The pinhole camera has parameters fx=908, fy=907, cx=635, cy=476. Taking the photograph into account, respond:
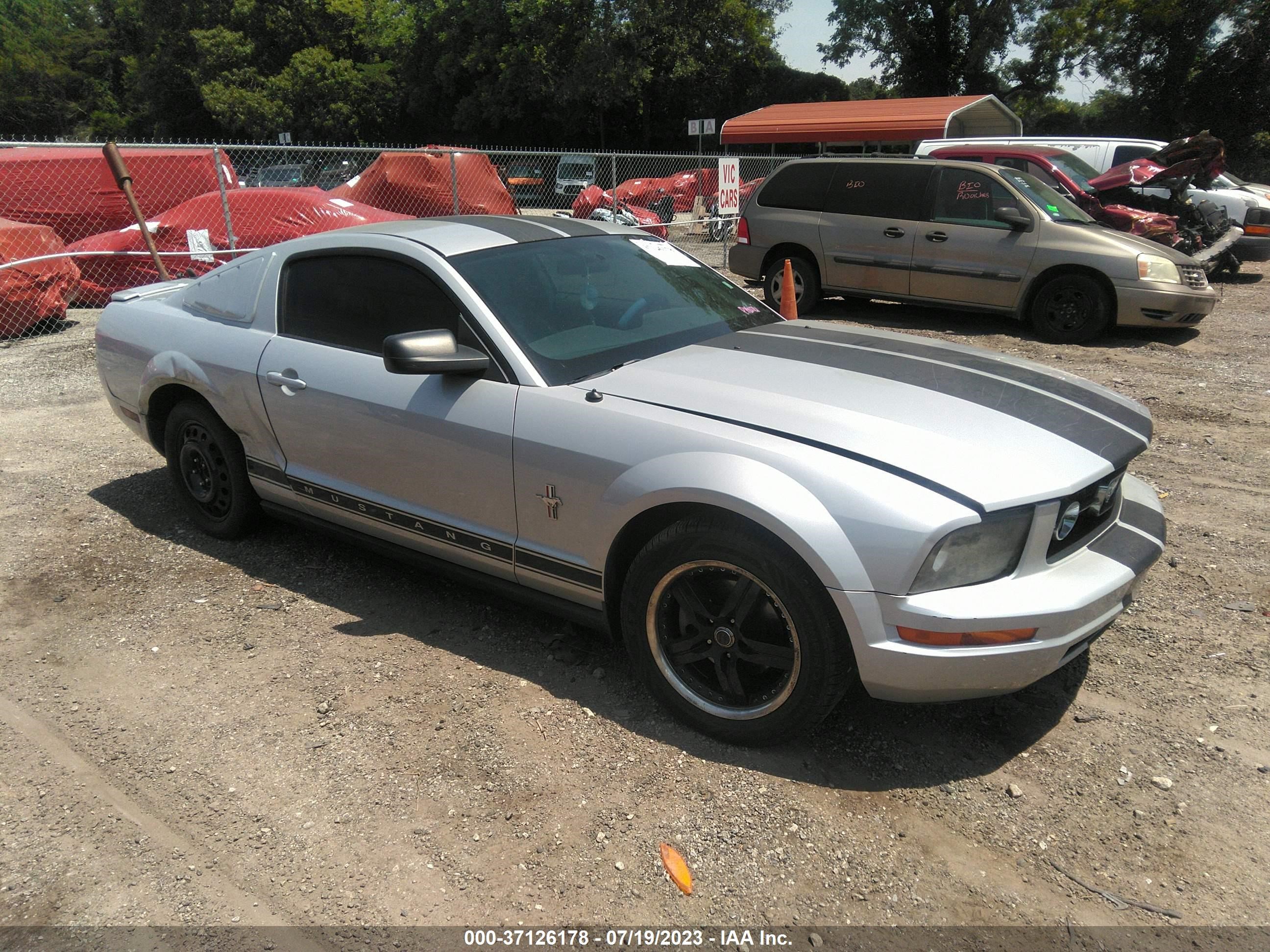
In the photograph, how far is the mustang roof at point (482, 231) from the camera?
12.3 feet

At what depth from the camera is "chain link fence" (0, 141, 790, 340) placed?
33.2ft

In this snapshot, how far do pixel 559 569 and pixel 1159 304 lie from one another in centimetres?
788

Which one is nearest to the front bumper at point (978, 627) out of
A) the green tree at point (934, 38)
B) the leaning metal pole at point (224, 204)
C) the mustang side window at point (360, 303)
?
the mustang side window at point (360, 303)

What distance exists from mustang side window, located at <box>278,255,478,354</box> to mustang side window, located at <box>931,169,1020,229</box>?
7.31 meters

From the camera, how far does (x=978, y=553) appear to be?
259 cm

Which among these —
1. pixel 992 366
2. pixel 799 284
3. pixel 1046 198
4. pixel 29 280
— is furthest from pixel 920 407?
pixel 29 280

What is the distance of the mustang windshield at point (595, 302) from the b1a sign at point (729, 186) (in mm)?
8541

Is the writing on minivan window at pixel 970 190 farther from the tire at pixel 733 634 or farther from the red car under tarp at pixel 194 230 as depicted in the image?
the tire at pixel 733 634

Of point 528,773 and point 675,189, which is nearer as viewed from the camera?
point 528,773

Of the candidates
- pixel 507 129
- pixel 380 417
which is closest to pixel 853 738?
pixel 380 417

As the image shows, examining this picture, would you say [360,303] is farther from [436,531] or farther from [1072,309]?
[1072,309]

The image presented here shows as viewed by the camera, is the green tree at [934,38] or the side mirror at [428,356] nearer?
the side mirror at [428,356]

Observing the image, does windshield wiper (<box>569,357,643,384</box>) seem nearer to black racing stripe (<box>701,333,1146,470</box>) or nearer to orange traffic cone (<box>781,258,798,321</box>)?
black racing stripe (<box>701,333,1146,470</box>)

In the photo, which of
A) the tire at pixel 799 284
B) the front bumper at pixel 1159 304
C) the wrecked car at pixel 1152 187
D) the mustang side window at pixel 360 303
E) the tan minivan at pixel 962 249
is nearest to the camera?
the mustang side window at pixel 360 303
